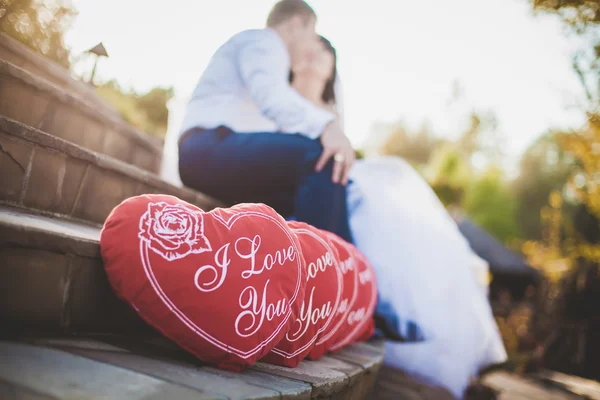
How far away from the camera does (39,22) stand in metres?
1.21

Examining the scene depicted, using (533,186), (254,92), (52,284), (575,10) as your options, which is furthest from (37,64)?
(533,186)

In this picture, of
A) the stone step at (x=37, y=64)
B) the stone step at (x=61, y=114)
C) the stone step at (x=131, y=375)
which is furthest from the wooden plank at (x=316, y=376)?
the stone step at (x=37, y=64)

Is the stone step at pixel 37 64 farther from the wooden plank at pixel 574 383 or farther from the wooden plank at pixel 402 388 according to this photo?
the wooden plank at pixel 574 383

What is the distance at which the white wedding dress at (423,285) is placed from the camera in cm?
195

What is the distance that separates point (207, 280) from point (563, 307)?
15.9 ft

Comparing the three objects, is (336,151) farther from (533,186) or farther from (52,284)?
(533,186)

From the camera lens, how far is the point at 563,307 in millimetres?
4438

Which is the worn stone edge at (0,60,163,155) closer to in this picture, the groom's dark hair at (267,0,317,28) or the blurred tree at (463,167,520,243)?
the groom's dark hair at (267,0,317,28)

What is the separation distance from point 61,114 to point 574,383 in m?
4.56

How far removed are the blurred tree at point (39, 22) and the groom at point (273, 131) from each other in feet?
1.60

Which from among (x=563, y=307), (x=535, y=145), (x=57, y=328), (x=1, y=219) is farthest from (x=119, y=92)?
(x=535, y=145)

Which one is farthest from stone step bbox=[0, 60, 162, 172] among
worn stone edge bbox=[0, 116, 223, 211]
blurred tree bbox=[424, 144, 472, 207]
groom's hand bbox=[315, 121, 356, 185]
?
blurred tree bbox=[424, 144, 472, 207]

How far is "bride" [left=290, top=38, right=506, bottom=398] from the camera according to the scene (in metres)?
1.93

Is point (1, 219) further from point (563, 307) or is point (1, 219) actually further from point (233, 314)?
point (563, 307)
